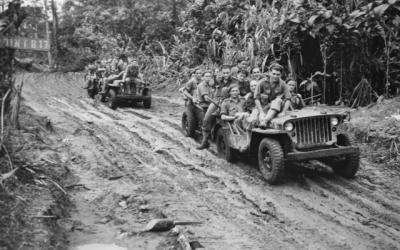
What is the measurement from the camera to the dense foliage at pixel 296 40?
11695 millimetres

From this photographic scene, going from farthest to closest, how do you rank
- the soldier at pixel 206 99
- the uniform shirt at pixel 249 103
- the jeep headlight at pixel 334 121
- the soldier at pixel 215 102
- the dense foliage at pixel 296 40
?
1. the dense foliage at pixel 296 40
2. the soldier at pixel 206 99
3. the soldier at pixel 215 102
4. the uniform shirt at pixel 249 103
5. the jeep headlight at pixel 334 121

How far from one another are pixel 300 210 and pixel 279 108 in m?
2.05

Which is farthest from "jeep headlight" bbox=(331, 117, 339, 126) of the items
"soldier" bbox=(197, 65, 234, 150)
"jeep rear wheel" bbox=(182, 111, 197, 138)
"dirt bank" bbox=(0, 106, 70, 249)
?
"dirt bank" bbox=(0, 106, 70, 249)

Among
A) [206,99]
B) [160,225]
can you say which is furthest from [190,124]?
[160,225]

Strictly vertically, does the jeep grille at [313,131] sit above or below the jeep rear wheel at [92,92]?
below

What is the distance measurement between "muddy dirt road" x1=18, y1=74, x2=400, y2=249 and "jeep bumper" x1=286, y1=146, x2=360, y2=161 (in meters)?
0.48

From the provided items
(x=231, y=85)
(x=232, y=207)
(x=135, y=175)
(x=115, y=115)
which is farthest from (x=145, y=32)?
(x=232, y=207)

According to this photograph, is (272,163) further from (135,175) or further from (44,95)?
(44,95)

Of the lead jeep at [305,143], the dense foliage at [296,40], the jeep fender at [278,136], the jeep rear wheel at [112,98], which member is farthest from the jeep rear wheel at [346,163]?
the jeep rear wheel at [112,98]

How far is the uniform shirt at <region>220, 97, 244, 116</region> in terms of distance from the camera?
29.8 feet

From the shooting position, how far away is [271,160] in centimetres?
766

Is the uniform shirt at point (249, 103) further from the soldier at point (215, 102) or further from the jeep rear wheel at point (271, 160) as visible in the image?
the jeep rear wheel at point (271, 160)

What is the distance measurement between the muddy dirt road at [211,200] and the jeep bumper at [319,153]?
0.48 m

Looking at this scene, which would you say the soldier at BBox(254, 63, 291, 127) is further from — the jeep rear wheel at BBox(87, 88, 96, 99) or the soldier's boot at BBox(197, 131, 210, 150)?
the jeep rear wheel at BBox(87, 88, 96, 99)
